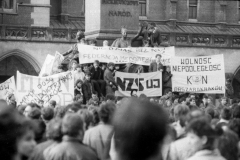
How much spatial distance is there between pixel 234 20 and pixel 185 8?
4.00 m

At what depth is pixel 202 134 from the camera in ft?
19.3

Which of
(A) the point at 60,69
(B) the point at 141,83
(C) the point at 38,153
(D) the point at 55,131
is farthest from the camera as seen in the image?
(B) the point at 141,83

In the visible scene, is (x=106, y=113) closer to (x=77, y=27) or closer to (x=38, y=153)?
(x=38, y=153)

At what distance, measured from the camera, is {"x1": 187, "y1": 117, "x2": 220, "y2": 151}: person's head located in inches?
228

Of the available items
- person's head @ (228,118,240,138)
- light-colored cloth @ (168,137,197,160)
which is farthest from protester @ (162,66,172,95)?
light-colored cloth @ (168,137,197,160)

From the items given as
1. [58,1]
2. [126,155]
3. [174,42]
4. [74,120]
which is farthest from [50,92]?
[58,1]

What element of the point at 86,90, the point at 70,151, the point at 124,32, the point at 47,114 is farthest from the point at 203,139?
the point at 124,32

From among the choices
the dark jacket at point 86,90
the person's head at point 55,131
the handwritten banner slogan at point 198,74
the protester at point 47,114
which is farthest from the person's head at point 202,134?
the handwritten banner slogan at point 198,74

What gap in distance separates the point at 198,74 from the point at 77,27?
1077 inches

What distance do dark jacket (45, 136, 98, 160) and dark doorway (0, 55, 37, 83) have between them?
37.4 m

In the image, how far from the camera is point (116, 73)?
20.8 metres

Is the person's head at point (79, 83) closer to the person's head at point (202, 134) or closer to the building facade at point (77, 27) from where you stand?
the person's head at point (202, 134)

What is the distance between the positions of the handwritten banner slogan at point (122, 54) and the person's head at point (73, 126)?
580 inches

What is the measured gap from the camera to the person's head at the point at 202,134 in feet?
19.0
